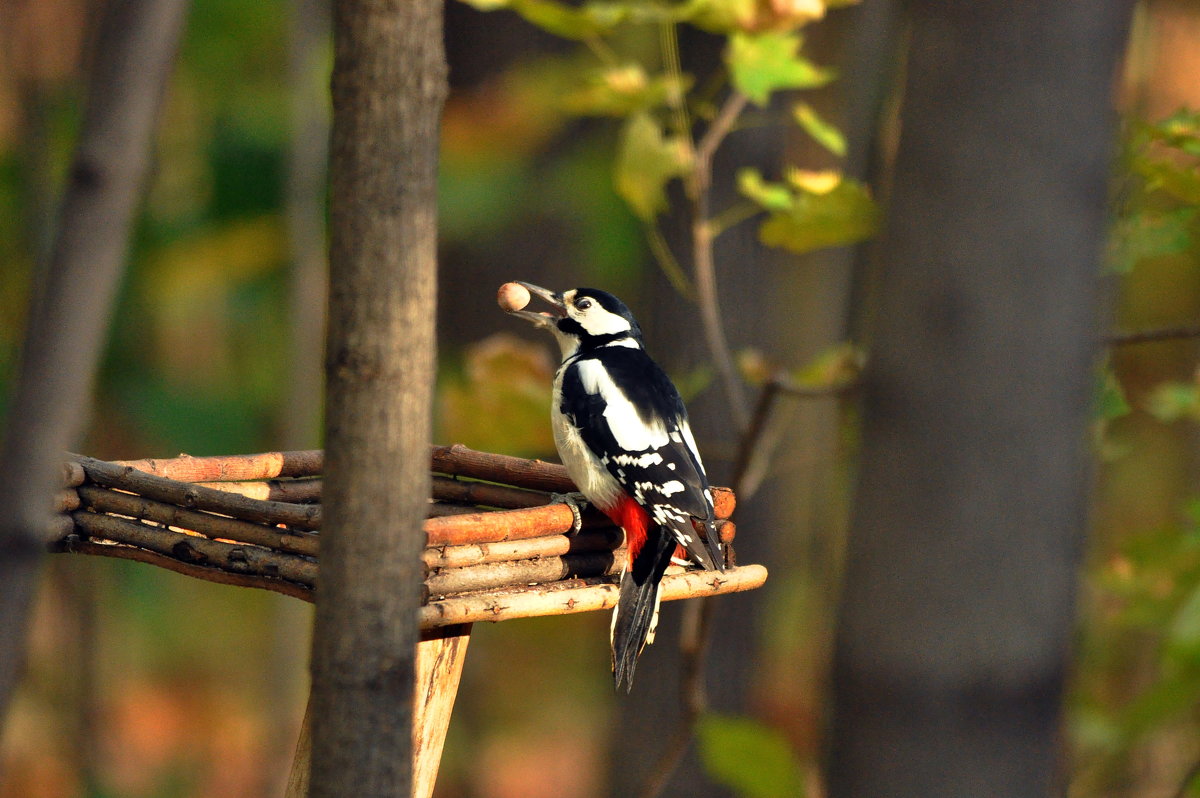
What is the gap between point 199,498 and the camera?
64.6 inches

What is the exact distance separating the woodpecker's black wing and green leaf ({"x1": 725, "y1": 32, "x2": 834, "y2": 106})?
2.18 feet

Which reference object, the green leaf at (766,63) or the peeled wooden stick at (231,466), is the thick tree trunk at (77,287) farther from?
the green leaf at (766,63)

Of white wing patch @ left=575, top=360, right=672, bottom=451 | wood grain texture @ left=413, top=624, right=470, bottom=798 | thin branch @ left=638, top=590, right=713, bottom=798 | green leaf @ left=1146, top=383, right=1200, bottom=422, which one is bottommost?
thin branch @ left=638, top=590, right=713, bottom=798

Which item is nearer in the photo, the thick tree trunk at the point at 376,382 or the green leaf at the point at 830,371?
the thick tree trunk at the point at 376,382

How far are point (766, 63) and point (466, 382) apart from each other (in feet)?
8.06

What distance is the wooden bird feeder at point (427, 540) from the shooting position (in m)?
1.58

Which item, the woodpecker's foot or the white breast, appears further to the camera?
the white breast

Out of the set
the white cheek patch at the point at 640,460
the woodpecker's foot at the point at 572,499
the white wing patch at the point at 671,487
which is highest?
the white cheek patch at the point at 640,460

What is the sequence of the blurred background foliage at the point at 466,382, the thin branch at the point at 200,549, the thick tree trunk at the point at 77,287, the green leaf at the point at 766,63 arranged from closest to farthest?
the thick tree trunk at the point at 77,287
the thin branch at the point at 200,549
the green leaf at the point at 766,63
the blurred background foliage at the point at 466,382

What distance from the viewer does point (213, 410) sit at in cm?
614

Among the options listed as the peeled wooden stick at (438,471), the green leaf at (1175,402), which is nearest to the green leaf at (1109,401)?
the green leaf at (1175,402)

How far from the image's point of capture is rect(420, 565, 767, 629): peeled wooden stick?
1.55m

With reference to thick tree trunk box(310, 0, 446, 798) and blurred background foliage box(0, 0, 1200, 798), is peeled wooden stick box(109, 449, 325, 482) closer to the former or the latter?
thick tree trunk box(310, 0, 446, 798)

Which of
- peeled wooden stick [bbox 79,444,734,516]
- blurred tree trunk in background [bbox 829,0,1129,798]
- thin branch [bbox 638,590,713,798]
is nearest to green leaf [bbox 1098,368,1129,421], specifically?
blurred tree trunk in background [bbox 829,0,1129,798]
